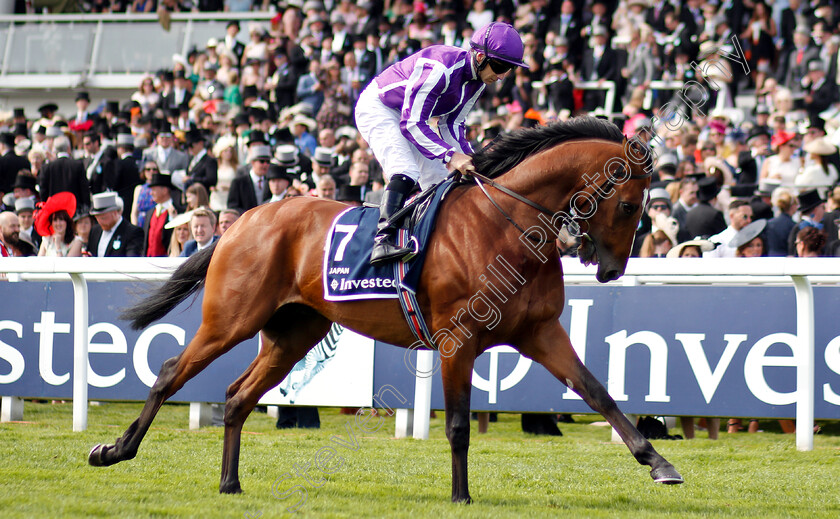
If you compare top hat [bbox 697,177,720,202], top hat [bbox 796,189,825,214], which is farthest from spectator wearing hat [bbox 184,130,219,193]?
top hat [bbox 796,189,825,214]

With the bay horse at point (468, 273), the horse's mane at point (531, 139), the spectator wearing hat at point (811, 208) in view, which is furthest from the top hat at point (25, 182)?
the horse's mane at point (531, 139)

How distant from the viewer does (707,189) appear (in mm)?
8969

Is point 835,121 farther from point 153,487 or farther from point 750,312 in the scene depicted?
point 153,487

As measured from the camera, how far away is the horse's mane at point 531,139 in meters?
4.79

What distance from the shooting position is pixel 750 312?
6.51m

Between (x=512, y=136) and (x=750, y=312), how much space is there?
241 cm

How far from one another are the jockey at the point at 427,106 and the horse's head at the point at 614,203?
0.59 meters

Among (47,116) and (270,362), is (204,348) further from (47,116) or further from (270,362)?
(47,116)

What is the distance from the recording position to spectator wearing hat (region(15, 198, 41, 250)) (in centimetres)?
1117

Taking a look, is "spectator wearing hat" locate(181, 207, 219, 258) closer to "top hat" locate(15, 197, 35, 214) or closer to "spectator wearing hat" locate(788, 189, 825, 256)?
"top hat" locate(15, 197, 35, 214)

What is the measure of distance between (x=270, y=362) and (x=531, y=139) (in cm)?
171

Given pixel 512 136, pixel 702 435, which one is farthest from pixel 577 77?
pixel 512 136

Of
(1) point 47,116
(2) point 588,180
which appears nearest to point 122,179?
(1) point 47,116

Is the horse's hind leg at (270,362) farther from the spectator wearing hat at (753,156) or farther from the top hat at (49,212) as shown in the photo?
the spectator wearing hat at (753,156)
